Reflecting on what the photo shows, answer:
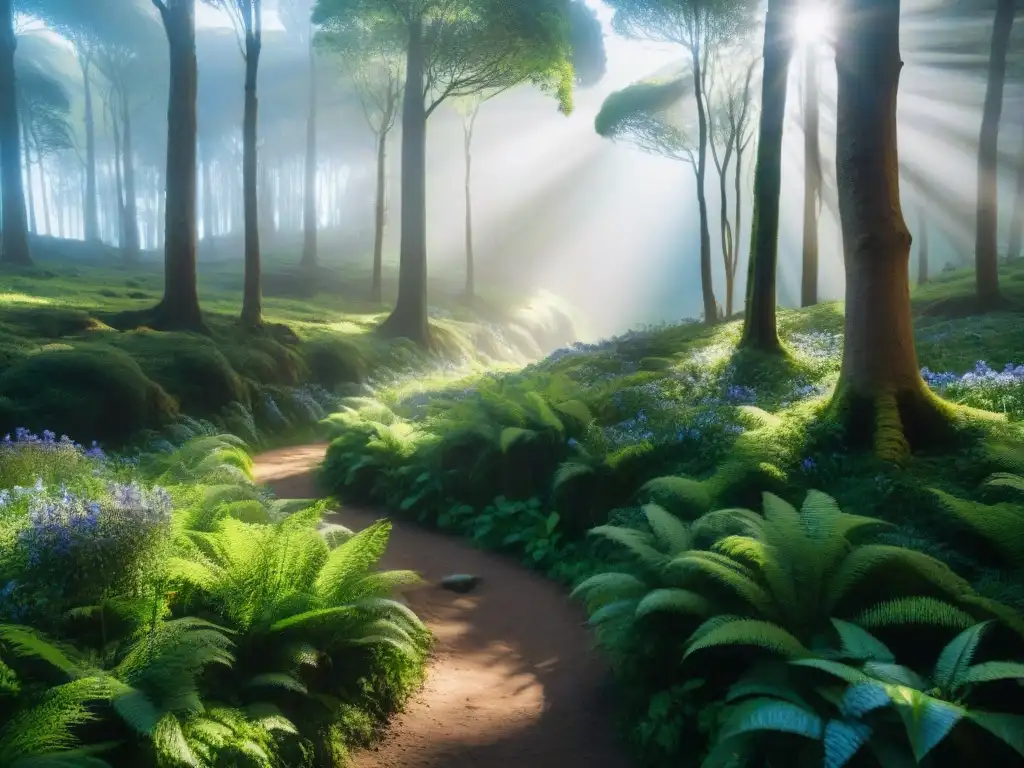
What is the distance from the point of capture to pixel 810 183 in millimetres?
19703

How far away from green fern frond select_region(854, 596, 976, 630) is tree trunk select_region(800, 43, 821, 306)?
1715cm

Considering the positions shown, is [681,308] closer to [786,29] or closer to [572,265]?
[572,265]

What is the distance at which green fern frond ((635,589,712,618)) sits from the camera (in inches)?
152

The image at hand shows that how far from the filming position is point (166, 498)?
4379mm

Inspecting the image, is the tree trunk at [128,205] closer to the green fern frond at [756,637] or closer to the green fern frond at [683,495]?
→ the green fern frond at [683,495]

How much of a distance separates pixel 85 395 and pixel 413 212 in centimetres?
1246

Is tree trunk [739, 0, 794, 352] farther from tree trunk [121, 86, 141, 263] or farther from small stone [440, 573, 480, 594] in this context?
tree trunk [121, 86, 141, 263]

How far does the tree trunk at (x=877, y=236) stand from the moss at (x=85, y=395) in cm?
948

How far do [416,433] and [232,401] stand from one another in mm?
4394

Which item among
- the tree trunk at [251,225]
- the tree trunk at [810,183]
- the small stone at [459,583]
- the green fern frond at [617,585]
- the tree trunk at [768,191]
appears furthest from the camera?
the tree trunk at [810,183]

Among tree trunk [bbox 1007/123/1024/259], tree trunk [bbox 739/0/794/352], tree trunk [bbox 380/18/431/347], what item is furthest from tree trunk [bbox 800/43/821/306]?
tree trunk [bbox 380/18/431/347]

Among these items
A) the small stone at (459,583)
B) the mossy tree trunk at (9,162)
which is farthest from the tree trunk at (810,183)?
the mossy tree trunk at (9,162)

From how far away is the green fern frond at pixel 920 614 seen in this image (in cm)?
340

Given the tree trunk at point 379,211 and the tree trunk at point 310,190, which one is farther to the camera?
the tree trunk at point 310,190
